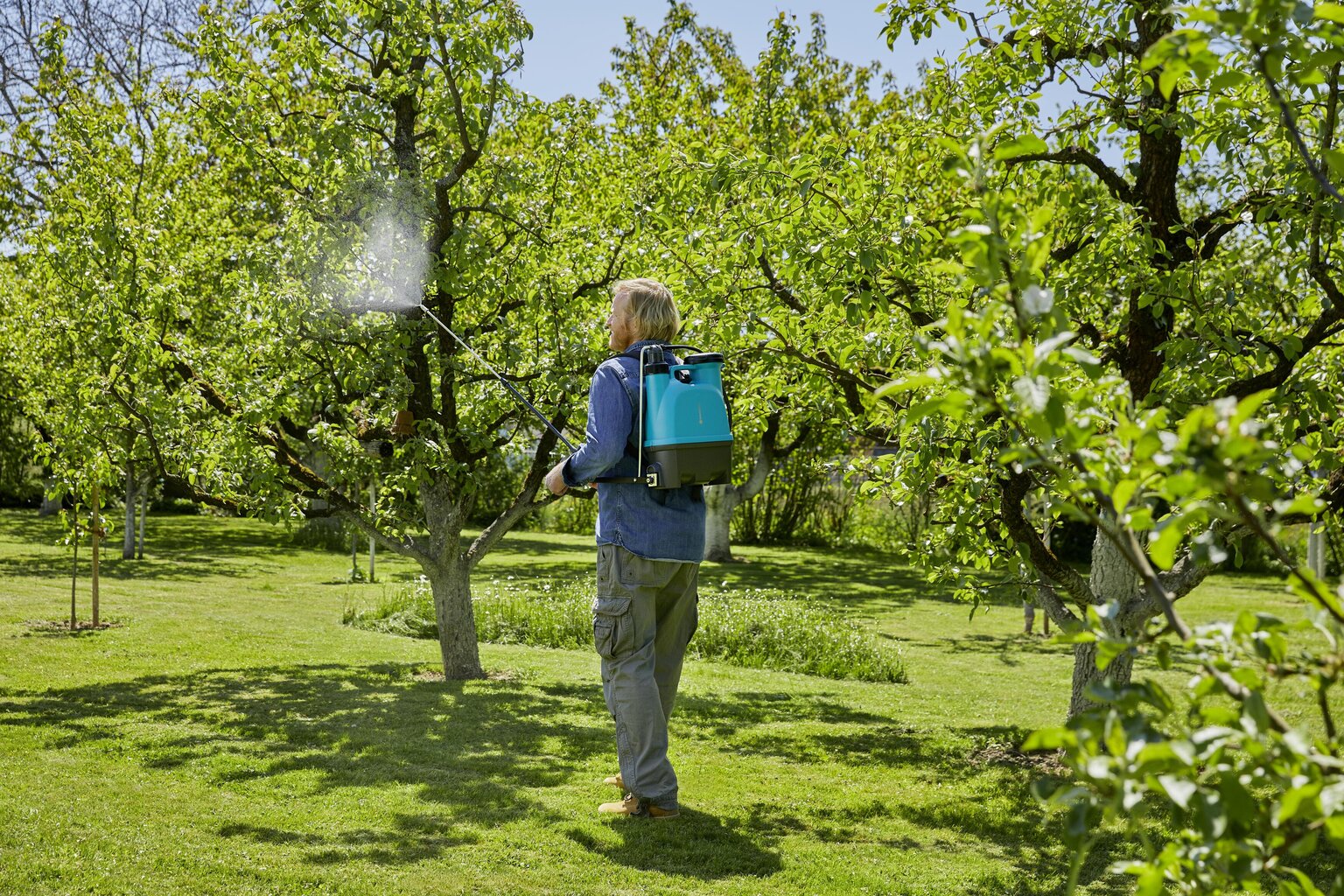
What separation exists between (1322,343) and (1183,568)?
1.15 meters

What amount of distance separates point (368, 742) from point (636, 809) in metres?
1.84

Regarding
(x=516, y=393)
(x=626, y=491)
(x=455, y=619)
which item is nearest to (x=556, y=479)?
(x=626, y=491)

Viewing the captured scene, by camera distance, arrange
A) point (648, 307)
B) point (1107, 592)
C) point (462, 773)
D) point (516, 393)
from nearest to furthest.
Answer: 1. point (648, 307)
2. point (516, 393)
3. point (462, 773)
4. point (1107, 592)

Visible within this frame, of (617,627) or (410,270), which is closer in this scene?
(617,627)

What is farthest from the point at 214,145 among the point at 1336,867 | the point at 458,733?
the point at 1336,867

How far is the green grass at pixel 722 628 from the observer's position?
32.6 feet

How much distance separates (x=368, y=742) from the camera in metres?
5.68

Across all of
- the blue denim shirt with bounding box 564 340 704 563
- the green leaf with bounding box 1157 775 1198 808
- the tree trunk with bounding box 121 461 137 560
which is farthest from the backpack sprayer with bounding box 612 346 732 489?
the tree trunk with bounding box 121 461 137 560

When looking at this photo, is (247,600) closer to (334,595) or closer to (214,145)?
(334,595)

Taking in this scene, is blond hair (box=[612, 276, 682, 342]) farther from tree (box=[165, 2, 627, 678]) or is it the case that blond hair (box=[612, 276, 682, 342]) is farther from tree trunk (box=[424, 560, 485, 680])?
tree trunk (box=[424, 560, 485, 680])

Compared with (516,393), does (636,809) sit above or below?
below

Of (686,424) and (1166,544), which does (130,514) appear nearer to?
(686,424)

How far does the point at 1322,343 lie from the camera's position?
5.14 metres

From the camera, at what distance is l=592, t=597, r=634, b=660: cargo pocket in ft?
13.7
